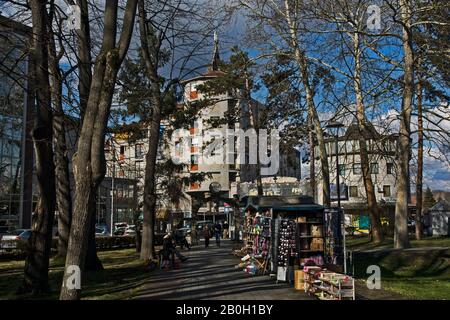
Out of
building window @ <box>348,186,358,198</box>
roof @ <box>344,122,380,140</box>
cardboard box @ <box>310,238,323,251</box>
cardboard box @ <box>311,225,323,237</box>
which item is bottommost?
cardboard box @ <box>310,238,323,251</box>

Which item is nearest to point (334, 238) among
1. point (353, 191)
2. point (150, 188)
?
point (150, 188)

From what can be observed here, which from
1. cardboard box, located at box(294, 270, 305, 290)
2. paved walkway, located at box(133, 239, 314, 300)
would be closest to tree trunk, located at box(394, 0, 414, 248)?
paved walkway, located at box(133, 239, 314, 300)

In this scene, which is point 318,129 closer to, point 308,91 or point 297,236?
point 308,91

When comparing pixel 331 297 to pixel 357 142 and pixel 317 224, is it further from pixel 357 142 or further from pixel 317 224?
pixel 357 142

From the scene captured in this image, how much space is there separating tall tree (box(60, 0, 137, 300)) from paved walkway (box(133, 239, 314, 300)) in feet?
10.3

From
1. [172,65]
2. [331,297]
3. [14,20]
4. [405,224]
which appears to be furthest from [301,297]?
[172,65]

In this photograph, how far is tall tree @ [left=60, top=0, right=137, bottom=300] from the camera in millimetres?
9961

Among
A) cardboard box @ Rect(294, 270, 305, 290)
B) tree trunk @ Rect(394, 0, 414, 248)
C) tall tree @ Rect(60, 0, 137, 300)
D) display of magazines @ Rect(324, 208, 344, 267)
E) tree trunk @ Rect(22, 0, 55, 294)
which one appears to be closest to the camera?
tall tree @ Rect(60, 0, 137, 300)

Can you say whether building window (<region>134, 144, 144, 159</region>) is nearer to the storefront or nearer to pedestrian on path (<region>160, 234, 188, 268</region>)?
pedestrian on path (<region>160, 234, 188, 268</region>)

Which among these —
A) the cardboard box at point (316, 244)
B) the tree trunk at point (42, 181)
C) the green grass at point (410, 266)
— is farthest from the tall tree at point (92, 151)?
the green grass at point (410, 266)

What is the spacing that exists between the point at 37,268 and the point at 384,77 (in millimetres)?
14683

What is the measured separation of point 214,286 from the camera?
46.8ft

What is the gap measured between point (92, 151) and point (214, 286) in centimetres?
601

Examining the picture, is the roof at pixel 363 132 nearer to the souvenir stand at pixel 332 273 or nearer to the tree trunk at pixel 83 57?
the souvenir stand at pixel 332 273
